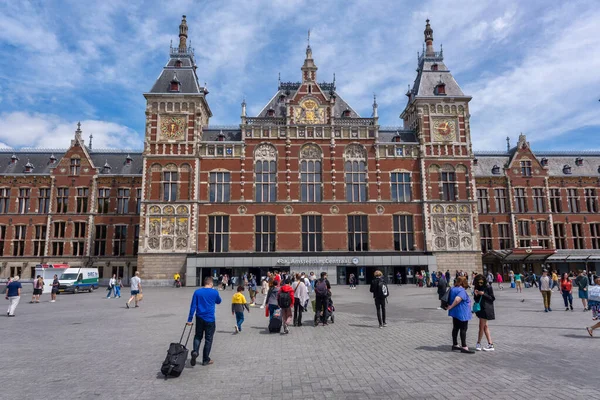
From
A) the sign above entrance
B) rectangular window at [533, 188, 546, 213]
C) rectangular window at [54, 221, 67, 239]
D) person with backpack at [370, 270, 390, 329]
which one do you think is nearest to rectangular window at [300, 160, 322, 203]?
the sign above entrance

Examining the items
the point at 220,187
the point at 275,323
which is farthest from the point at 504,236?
the point at 275,323

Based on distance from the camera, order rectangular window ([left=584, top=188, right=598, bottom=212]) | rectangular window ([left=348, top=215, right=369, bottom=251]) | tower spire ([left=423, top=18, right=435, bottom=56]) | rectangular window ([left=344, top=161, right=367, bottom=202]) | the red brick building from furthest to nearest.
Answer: tower spire ([left=423, top=18, right=435, bottom=56]) < rectangular window ([left=584, top=188, right=598, bottom=212]) < rectangular window ([left=344, top=161, right=367, bottom=202]) < rectangular window ([left=348, top=215, right=369, bottom=251]) < the red brick building

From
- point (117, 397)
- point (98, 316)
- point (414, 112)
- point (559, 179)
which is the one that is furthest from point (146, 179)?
point (559, 179)

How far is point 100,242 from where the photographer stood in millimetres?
45312

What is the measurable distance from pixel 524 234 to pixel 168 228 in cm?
3920

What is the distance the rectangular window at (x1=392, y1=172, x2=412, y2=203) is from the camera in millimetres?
42000

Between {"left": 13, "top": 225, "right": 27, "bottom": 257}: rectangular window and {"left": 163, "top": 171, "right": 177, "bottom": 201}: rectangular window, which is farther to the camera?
{"left": 13, "top": 225, "right": 27, "bottom": 257}: rectangular window

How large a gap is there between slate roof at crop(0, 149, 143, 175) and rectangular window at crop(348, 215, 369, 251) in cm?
2594

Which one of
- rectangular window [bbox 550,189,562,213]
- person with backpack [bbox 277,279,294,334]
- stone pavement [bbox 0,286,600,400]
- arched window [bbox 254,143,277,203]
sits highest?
arched window [bbox 254,143,277,203]

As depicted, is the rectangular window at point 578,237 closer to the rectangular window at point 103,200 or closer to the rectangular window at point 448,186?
the rectangular window at point 448,186

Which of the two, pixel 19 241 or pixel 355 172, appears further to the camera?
pixel 19 241

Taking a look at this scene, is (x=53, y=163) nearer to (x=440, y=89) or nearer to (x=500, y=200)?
(x=440, y=89)

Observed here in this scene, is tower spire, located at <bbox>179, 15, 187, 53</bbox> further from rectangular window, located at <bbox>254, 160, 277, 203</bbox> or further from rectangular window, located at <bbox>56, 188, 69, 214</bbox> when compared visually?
rectangular window, located at <bbox>56, 188, 69, 214</bbox>

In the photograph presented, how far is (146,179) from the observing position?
40.5 meters
